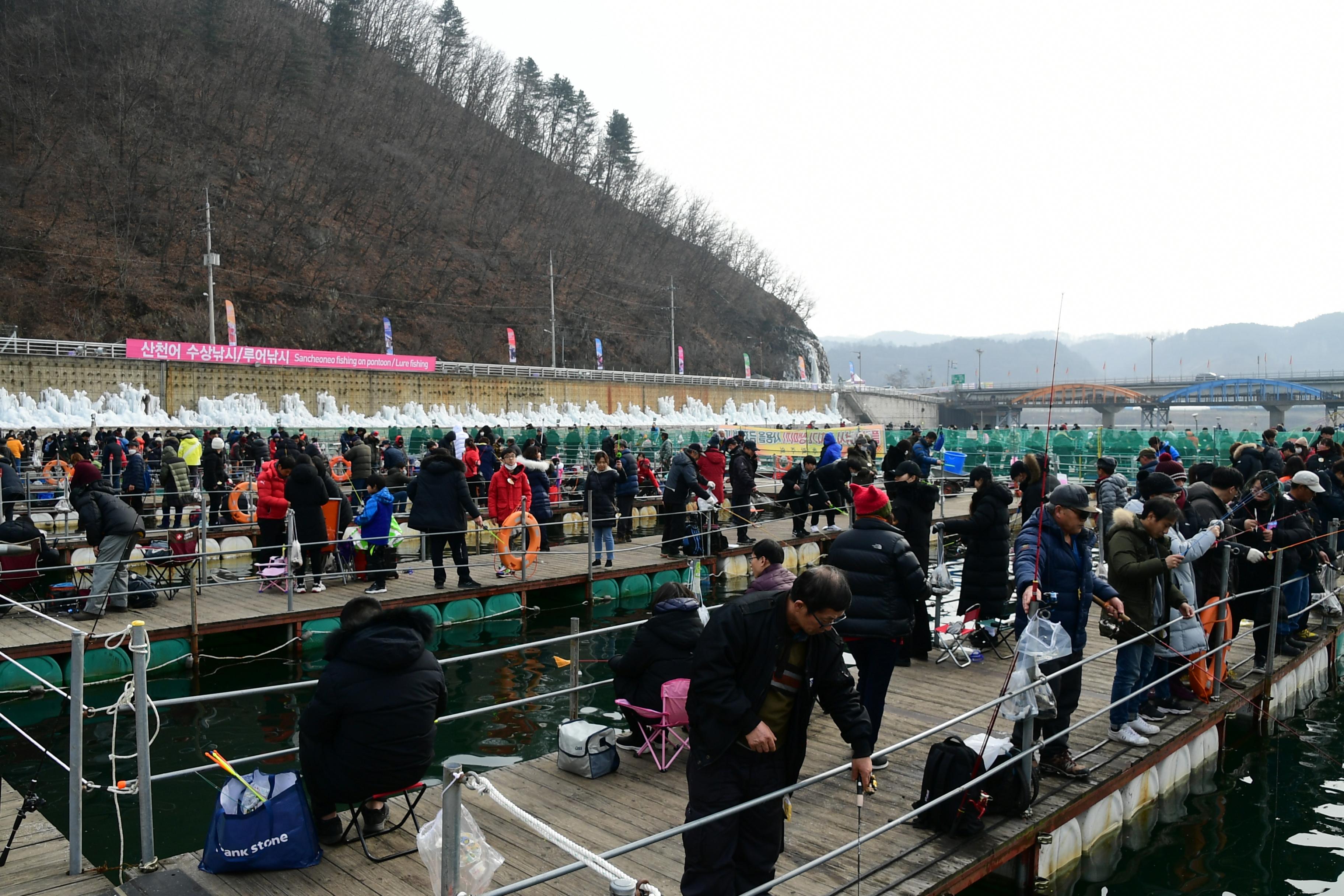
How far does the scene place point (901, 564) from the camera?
606cm

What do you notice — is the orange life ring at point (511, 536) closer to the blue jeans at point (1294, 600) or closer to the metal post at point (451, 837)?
the blue jeans at point (1294, 600)

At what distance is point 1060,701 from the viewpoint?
6.29 m

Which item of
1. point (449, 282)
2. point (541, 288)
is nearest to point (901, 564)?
point (449, 282)

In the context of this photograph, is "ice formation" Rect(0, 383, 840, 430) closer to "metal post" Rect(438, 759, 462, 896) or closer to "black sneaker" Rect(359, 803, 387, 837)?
"black sneaker" Rect(359, 803, 387, 837)

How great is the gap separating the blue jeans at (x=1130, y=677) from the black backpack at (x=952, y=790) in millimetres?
1872

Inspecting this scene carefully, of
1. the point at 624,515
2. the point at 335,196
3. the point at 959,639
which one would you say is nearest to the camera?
the point at 959,639

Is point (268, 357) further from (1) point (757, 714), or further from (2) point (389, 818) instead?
(1) point (757, 714)

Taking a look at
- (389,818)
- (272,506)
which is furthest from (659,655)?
(272,506)

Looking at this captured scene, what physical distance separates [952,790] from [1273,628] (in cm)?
567

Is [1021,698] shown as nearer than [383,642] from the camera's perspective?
No

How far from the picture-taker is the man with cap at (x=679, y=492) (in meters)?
14.9

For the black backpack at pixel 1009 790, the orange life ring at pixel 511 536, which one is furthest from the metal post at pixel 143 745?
the orange life ring at pixel 511 536

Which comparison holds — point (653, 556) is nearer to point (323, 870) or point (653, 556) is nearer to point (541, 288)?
point (323, 870)

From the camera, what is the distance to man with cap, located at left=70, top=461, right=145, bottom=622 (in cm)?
1020
